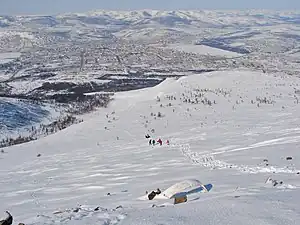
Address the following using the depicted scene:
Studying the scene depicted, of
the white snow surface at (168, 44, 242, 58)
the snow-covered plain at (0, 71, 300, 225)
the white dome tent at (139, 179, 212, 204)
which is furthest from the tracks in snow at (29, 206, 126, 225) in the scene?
the white snow surface at (168, 44, 242, 58)

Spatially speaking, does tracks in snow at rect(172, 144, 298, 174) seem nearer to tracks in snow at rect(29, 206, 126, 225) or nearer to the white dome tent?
the white dome tent

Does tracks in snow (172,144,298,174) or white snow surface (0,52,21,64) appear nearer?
tracks in snow (172,144,298,174)

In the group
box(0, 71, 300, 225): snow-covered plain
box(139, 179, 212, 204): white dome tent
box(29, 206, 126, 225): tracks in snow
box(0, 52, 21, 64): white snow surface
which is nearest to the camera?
box(29, 206, 126, 225): tracks in snow

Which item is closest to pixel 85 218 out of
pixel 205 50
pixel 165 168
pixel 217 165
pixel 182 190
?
pixel 182 190

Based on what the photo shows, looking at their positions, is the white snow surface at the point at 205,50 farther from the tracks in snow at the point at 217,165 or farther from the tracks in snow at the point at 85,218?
the tracks in snow at the point at 85,218

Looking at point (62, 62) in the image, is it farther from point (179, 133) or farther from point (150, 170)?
point (150, 170)

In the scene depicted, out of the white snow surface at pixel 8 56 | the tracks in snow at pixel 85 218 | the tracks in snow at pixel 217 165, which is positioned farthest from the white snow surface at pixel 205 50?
the tracks in snow at pixel 85 218

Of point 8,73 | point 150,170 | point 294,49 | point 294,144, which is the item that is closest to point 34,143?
point 150,170

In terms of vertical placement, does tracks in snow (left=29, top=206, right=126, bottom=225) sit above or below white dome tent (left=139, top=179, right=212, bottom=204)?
above

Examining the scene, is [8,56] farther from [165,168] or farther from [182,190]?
[182,190]
